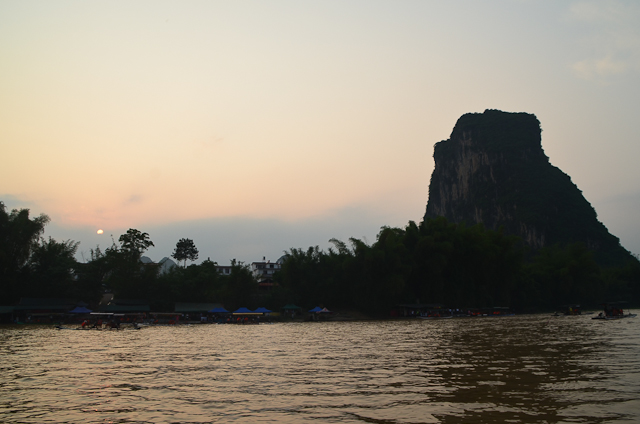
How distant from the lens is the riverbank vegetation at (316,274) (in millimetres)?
50062

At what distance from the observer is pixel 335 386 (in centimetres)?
1045

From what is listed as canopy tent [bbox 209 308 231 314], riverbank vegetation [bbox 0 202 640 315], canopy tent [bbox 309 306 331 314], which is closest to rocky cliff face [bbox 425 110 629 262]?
riverbank vegetation [bbox 0 202 640 315]

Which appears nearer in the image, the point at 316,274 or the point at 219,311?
the point at 219,311

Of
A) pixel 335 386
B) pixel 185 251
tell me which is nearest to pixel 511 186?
pixel 185 251

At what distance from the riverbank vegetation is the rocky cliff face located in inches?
2543

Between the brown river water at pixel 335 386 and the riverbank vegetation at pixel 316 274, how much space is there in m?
34.2

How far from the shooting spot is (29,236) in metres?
49.3

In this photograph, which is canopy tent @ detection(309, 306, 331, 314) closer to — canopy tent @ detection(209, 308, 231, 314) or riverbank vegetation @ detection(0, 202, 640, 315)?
riverbank vegetation @ detection(0, 202, 640, 315)

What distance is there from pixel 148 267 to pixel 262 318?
14.9 metres

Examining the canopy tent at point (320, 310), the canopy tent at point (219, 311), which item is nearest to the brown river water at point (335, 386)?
the canopy tent at point (320, 310)

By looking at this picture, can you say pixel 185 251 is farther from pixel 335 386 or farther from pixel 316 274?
pixel 335 386

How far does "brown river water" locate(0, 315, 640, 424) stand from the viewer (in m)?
7.82

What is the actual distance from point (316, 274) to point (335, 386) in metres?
45.7

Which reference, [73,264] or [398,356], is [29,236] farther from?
[398,356]
